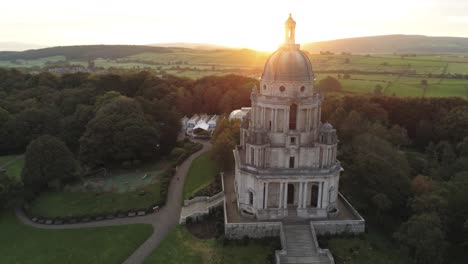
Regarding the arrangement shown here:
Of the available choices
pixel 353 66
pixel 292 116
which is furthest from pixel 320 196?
pixel 353 66

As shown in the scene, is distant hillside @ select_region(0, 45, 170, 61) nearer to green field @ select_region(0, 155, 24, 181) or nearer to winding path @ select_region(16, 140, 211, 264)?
green field @ select_region(0, 155, 24, 181)

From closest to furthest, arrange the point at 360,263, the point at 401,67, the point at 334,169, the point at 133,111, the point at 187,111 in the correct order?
the point at 360,263
the point at 334,169
the point at 133,111
the point at 187,111
the point at 401,67

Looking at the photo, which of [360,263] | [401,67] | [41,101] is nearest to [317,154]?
[360,263]

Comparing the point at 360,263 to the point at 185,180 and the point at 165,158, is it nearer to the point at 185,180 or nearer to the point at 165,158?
the point at 185,180

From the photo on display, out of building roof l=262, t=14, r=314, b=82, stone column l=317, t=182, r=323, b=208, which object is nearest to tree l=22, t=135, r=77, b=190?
building roof l=262, t=14, r=314, b=82

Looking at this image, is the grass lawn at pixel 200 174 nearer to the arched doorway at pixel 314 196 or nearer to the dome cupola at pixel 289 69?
the arched doorway at pixel 314 196

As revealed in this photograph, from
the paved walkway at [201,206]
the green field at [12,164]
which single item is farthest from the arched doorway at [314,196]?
the green field at [12,164]

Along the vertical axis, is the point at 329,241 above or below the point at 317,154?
below

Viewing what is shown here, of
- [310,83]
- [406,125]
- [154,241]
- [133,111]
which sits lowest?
[154,241]
